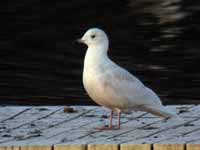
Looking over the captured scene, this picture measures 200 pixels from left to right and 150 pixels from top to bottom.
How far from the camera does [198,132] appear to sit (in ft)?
25.8

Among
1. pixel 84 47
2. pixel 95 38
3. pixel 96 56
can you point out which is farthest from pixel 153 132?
pixel 84 47

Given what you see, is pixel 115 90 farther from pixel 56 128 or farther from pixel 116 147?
pixel 116 147

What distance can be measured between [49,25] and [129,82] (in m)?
10.2

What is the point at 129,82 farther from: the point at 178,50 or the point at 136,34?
the point at 136,34

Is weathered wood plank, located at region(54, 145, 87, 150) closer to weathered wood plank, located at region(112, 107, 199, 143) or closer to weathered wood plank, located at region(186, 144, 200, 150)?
weathered wood plank, located at region(112, 107, 199, 143)

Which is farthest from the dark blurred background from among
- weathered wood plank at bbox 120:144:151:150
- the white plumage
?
weathered wood plank at bbox 120:144:151:150

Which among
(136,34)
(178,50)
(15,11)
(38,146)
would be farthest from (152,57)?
(38,146)

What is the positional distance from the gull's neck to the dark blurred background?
344 cm

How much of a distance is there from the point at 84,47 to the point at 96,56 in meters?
7.52

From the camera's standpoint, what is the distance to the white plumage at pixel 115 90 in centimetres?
852

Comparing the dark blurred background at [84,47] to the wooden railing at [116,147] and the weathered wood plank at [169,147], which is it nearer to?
the wooden railing at [116,147]

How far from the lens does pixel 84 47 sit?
1628 centimetres

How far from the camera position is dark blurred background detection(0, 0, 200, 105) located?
13.2 metres

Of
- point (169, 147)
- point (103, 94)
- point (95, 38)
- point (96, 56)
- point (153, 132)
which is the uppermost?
point (95, 38)
